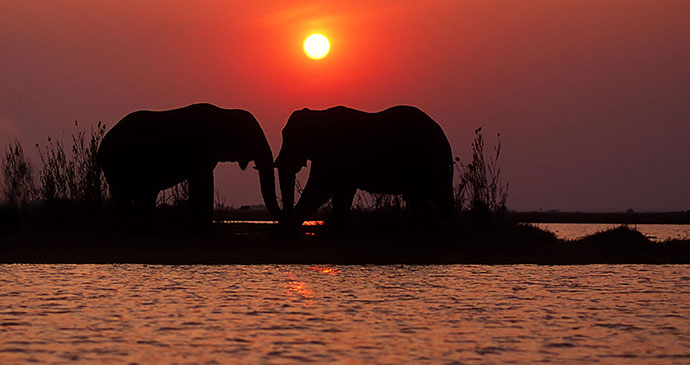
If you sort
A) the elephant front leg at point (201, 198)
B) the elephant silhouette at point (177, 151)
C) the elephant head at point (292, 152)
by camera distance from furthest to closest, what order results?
the elephant silhouette at point (177, 151), the elephant head at point (292, 152), the elephant front leg at point (201, 198)

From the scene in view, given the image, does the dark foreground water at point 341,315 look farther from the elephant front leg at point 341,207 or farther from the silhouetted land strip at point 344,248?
the elephant front leg at point 341,207

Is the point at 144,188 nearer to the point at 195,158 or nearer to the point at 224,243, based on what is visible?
the point at 195,158

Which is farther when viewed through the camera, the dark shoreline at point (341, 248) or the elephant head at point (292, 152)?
the elephant head at point (292, 152)

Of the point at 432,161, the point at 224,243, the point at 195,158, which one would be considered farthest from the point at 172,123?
the point at 432,161

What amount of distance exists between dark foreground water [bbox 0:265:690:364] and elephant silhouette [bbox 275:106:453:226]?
16.0 feet

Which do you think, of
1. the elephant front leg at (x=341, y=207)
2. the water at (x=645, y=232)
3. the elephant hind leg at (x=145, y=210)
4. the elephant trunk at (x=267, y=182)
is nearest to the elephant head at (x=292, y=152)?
the elephant trunk at (x=267, y=182)

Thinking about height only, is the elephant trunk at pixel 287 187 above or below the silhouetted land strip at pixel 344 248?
above

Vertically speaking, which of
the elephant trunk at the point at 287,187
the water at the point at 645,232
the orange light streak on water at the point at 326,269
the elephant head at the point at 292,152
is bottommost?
the orange light streak on water at the point at 326,269

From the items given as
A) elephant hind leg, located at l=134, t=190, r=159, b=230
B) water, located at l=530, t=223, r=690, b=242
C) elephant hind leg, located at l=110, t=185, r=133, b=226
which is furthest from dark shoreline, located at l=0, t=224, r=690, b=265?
water, located at l=530, t=223, r=690, b=242

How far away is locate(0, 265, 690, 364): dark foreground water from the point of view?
10.4 meters

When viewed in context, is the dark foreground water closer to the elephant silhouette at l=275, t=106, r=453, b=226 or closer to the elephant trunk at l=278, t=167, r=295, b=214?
the elephant silhouette at l=275, t=106, r=453, b=226

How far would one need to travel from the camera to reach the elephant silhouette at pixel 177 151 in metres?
25.9

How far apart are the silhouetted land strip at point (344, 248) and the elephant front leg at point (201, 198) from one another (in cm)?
39

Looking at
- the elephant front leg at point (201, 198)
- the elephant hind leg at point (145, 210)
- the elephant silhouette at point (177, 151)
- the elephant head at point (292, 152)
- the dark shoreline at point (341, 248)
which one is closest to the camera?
the dark shoreline at point (341, 248)
